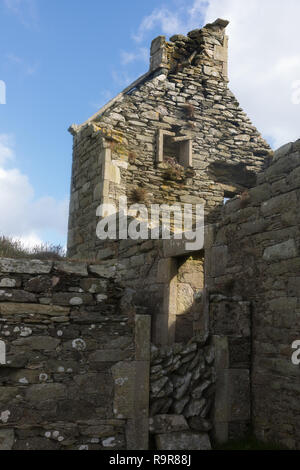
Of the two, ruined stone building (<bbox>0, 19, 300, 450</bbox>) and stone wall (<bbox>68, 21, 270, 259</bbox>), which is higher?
stone wall (<bbox>68, 21, 270, 259</bbox>)

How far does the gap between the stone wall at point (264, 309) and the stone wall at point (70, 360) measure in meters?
1.24

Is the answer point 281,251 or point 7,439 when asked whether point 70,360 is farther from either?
point 281,251

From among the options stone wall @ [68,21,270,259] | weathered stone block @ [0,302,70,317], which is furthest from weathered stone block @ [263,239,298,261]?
stone wall @ [68,21,270,259]

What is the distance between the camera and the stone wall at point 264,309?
16.9 feet

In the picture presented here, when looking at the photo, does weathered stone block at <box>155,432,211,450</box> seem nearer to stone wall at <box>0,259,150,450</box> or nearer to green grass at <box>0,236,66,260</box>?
stone wall at <box>0,259,150,450</box>

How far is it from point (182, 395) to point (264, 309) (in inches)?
55.7

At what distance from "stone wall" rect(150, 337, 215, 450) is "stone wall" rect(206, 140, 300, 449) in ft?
0.56

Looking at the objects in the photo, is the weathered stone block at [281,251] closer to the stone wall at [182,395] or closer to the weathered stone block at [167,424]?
→ the stone wall at [182,395]

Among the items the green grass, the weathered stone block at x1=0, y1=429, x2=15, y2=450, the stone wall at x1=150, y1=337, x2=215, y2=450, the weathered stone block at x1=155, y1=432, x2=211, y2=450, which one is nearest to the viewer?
the weathered stone block at x1=0, y1=429, x2=15, y2=450

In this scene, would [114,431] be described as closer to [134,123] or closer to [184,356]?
[184,356]

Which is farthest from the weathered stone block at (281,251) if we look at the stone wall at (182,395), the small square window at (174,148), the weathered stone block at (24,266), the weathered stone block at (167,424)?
the small square window at (174,148)

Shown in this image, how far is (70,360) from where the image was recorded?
4.58 metres

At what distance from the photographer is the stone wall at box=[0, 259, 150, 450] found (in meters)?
4.38

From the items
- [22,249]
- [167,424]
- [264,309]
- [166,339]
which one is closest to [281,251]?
[264,309]
